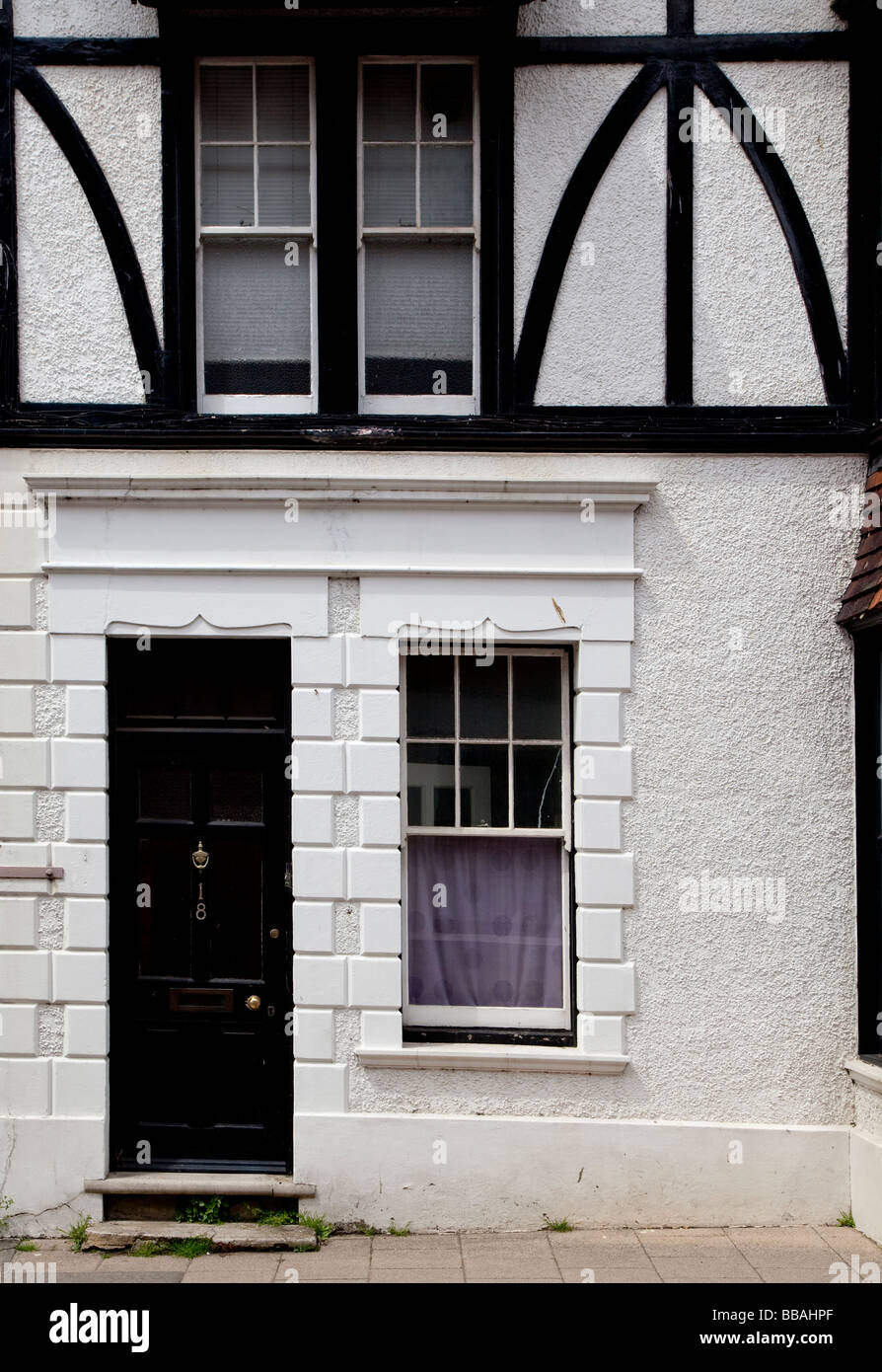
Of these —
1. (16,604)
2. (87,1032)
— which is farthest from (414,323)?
(87,1032)

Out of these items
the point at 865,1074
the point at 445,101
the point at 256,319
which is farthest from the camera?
the point at 256,319

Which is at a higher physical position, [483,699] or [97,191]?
[97,191]

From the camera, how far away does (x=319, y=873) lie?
6.23m

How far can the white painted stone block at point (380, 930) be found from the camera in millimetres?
6207

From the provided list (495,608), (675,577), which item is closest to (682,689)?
(675,577)

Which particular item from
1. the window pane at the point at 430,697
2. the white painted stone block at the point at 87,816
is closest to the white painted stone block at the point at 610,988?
the window pane at the point at 430,697

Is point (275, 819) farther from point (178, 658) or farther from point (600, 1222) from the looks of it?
point (600, 1222)

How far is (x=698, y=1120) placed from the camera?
6.12 metres

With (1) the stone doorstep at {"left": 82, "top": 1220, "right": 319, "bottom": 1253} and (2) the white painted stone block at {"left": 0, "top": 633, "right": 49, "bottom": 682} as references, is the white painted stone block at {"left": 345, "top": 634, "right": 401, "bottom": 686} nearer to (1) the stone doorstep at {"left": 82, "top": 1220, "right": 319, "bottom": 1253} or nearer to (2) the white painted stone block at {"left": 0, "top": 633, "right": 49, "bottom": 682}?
(2) the white painted stone block at {"left": 0, "top": 633, "right": 49, "bottom": 682}

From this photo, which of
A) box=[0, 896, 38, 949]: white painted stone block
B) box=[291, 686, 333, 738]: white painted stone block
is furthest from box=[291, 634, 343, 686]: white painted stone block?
Result: box=[0, 896, 38, 949]: white painted stone block

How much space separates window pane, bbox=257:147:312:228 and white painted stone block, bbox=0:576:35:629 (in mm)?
2387

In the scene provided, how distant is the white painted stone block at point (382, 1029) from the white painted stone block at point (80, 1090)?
4.61ft

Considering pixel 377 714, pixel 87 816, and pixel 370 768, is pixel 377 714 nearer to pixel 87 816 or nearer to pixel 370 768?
pixel 370 768

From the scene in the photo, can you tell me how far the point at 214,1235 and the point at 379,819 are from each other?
225 cm
